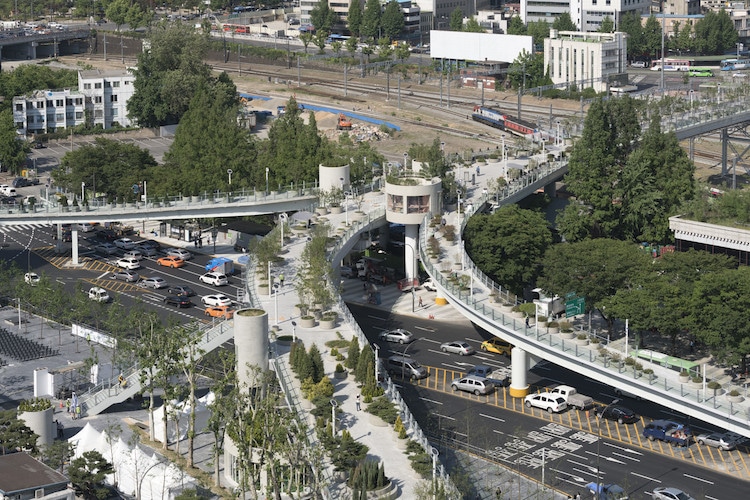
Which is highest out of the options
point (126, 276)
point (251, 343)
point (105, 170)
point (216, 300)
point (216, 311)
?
point (105, 170)

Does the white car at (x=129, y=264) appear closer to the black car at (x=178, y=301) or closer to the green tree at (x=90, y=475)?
the black car at (x=178, y=301)

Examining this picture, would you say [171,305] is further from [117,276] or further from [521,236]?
[521,236]

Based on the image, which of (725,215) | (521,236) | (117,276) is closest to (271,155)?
(117,276)

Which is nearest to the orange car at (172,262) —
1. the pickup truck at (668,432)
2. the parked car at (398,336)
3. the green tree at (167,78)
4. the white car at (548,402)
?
the parked car at (398,336)

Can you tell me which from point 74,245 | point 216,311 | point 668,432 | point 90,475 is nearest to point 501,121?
point 74,245

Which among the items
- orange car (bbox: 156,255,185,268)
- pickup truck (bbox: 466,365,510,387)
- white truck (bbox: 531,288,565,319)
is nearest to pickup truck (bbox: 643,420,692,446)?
pickup truck (bbox: 466,365,510,387)

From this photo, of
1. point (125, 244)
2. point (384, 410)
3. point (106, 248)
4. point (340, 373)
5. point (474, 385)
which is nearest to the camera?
point (384, 410)

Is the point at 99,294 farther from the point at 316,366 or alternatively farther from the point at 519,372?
the point at 519,372
